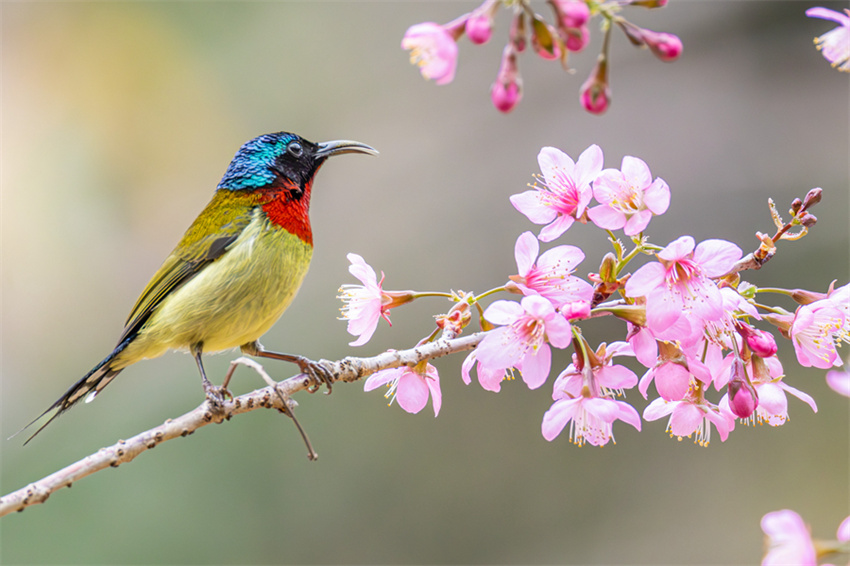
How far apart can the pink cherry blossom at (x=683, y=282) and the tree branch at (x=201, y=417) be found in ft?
1.05

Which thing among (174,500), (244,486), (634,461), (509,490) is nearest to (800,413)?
(634,461)

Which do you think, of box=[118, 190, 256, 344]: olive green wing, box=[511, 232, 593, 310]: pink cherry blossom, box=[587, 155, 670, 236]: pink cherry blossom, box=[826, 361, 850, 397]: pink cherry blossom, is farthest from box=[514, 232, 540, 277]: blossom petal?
box=[118, 190, 256, 344]: olive green wing

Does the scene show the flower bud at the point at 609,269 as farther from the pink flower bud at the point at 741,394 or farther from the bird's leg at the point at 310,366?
the bird's leg at the point at 310,366

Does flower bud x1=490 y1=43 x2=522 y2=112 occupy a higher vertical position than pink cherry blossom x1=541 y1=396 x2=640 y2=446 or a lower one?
higher

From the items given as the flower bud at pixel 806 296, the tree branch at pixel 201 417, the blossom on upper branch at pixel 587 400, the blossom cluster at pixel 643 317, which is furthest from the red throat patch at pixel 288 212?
the flower bud at pixel 806 296

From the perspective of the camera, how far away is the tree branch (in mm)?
1158

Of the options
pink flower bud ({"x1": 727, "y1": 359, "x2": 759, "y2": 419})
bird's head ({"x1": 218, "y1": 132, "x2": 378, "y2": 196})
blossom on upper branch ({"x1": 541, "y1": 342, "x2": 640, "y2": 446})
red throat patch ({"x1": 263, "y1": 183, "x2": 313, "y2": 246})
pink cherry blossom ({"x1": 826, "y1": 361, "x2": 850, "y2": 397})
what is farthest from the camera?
bird's head ({"x1": 218, "y1": 132, "x2": 378, "y2": 196})

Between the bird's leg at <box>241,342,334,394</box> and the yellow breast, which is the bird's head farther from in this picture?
the bird's leg at <box>241,342,334,394</box>

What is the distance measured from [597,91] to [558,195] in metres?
0.32

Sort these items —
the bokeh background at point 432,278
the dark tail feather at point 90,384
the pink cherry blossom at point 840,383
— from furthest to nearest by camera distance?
the bokeh background at point 432,278 → the dark tail feather at point 90,384 → the pink cherry blossom at point 840,383

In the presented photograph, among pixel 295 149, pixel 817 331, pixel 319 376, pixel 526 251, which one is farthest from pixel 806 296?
pixel 295 149

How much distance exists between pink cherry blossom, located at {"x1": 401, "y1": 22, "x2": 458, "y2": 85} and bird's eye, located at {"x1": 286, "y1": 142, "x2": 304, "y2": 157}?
1552mm

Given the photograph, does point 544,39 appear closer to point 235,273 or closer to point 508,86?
point 508,86

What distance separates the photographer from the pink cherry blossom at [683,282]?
1.04 m
